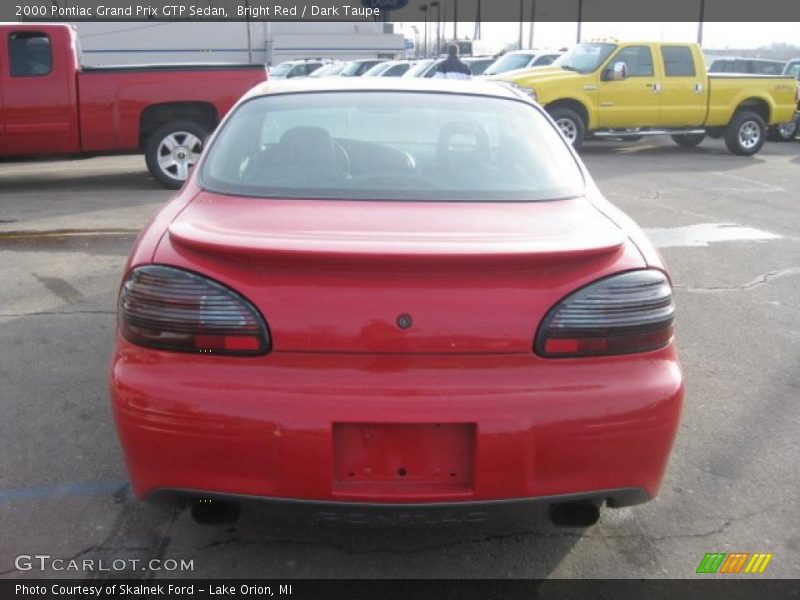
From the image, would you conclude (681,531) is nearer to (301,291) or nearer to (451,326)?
(451,326)

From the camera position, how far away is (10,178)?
12008mm

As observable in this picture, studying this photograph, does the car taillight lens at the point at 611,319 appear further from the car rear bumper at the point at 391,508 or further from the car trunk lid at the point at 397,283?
the car rear bumper at the point at 391,508

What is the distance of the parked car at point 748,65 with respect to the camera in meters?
21.5

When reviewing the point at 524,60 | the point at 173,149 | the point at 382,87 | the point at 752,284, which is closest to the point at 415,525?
the point at 382,87

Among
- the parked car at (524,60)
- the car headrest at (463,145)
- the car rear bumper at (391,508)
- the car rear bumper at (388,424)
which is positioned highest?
the parked car at (524,60)

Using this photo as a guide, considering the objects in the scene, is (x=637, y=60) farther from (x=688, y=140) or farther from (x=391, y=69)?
(x=391, y=69)

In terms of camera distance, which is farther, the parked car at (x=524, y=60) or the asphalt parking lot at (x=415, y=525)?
the parked car at (x=524, y=60)

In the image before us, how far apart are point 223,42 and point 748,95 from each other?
41481mm

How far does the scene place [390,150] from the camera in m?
3.53

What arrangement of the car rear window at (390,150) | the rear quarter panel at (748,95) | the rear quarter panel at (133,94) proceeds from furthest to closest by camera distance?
the rear quarter panel at (748,95) → the rear quarter panel at (133,94) → the car rear window at (390,150)

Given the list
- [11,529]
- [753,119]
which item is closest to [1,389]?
[11,529]

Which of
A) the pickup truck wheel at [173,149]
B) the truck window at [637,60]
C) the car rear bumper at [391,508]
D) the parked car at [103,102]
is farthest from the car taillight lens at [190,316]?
the truck window at [637,60]

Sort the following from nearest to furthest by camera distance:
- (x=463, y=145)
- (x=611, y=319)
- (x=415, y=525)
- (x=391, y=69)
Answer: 1. (x=611, y=319)
2. (x=415, y=525)
3. (x=463, y=145)
4. (x=391, y=69)

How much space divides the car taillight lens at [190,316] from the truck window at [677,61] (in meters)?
14.3
